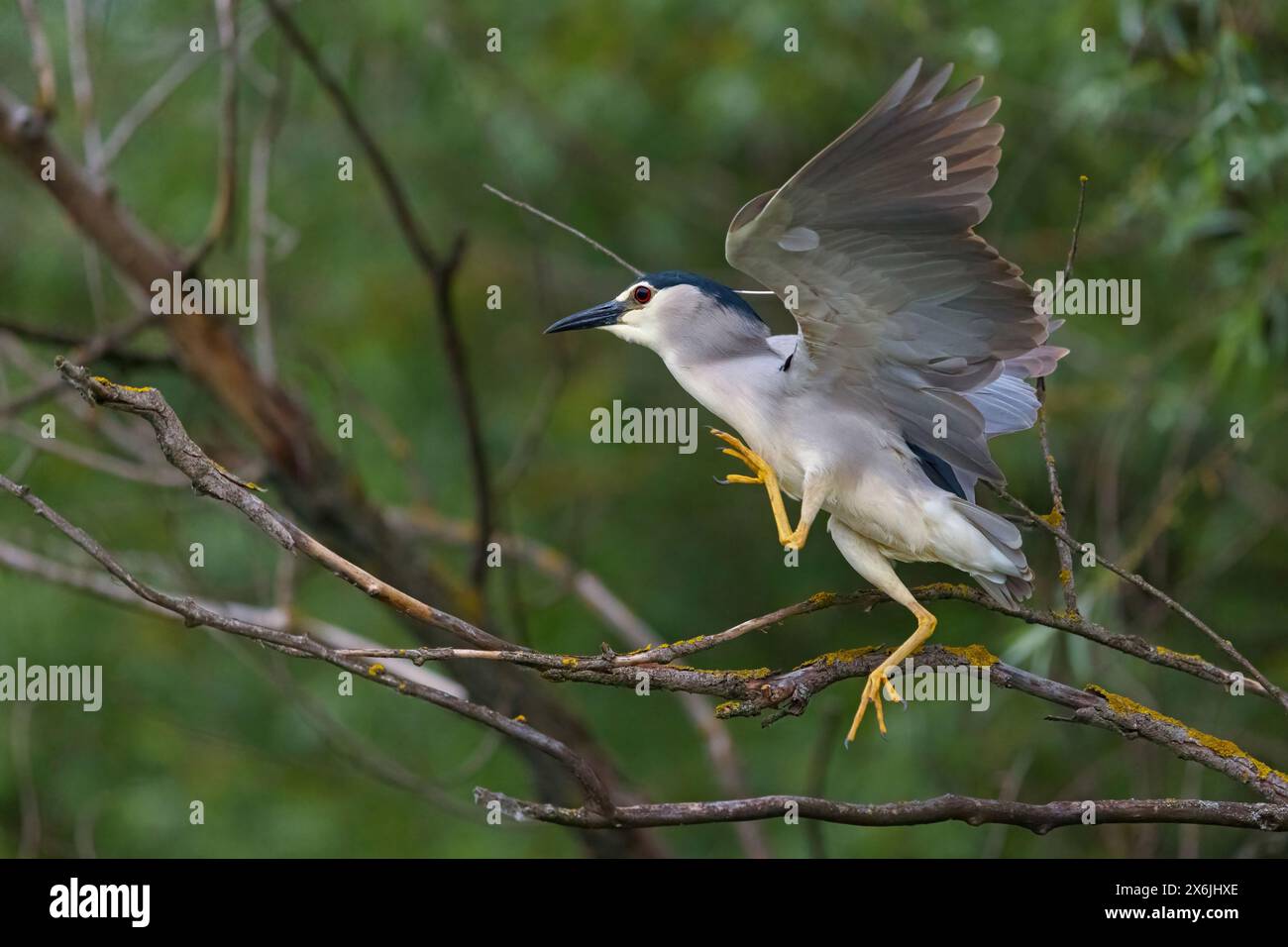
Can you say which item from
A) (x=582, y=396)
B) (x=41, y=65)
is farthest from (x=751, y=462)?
(x=582, y=396)

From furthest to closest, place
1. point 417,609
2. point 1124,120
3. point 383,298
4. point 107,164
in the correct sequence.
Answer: point 383,298, point 1124,120, point 107,164, point 417,609

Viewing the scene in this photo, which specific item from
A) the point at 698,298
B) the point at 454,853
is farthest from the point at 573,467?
the point at 698,298

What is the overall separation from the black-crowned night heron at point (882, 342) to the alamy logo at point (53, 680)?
11.9 ft

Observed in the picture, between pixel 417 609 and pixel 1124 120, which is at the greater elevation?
pixel 1124 120

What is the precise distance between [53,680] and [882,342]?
519 cm

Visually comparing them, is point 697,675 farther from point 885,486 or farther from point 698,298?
point 698,298

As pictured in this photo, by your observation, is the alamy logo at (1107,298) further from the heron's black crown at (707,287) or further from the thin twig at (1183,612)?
the thin twig at (1183,612)

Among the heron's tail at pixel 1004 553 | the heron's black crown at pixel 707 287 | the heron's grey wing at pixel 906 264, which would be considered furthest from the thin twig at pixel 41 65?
the heron's tail at pixel 1004 553

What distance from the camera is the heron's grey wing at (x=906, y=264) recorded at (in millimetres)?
2201

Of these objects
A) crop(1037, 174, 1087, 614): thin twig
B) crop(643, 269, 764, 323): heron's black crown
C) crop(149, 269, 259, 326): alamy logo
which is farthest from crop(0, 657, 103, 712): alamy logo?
crop(1037, 174, 1087, 614): thin twig

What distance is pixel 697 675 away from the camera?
2.11 m

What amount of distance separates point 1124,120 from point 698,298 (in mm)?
2730

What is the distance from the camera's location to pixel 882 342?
8.37 ft

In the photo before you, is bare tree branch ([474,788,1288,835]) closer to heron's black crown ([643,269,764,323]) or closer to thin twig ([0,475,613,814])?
thin twig ([0,475,613,814])
